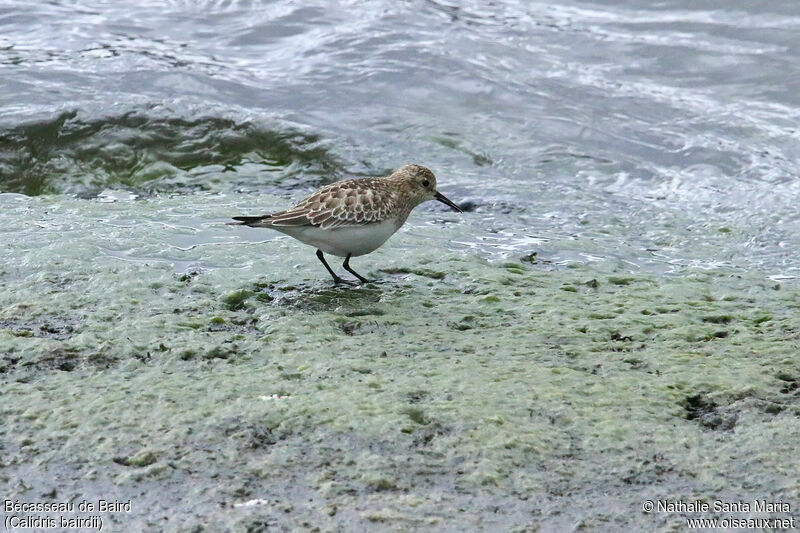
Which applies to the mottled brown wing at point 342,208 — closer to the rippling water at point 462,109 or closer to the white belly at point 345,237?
the white belly at point 345,237

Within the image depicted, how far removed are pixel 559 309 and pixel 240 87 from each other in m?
6.33

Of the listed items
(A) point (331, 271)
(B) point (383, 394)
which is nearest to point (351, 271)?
(A) point (331, 271)

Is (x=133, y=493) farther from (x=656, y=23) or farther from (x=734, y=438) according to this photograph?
(x=656, y=23)

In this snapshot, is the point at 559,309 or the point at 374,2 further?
the point at 374,2

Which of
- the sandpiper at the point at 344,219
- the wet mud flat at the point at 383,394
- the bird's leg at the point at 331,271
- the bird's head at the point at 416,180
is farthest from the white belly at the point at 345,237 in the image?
the bird's head at the point at 416,180

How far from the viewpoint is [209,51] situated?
11508mm

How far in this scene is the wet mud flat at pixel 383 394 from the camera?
3213mm

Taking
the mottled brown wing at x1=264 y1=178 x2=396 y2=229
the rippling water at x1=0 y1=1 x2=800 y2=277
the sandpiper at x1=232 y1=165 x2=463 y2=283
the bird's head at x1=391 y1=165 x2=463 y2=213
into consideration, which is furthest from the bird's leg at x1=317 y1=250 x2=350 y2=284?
the rippling water at x1=0 y1=1 x2=800 y2=277

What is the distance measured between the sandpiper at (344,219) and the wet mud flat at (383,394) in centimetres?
24

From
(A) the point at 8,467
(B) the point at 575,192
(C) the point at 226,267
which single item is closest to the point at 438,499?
(A) the point at 8,467

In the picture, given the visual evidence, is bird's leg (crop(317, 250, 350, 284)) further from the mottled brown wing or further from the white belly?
the mottled brown wing

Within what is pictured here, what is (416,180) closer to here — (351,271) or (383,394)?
(351,271)

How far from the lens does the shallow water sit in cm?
336

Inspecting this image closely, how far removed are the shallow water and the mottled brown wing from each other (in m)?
0.37
